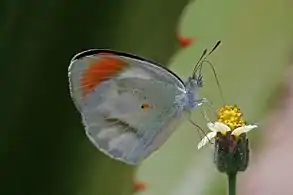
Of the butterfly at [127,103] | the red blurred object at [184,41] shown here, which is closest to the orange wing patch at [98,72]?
the butterfly at [127,103]

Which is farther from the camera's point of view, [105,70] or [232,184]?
[105,70]

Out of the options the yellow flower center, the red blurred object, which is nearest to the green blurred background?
the red blurred object

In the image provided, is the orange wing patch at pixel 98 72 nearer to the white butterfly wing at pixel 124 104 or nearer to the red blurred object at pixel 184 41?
the white butterfly wing at pixel 124 104

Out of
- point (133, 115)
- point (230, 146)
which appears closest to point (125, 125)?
point (133, 115)

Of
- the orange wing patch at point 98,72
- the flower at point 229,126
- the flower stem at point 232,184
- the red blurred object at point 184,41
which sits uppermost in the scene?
the red blurred object at point 184,41

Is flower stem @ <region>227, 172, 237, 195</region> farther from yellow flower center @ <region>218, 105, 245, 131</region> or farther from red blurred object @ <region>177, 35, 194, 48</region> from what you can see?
red blurred object @ <region>177, 35, 194, 48</region>

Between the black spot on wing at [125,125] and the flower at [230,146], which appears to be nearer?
the flower at [230,146]

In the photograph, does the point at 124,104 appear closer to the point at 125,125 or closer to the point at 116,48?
the point at 125,125

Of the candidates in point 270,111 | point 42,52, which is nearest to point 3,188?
point 42,52
